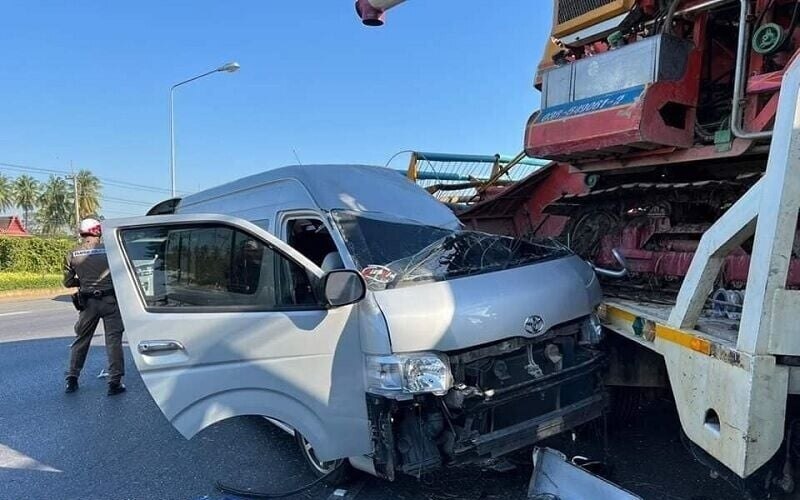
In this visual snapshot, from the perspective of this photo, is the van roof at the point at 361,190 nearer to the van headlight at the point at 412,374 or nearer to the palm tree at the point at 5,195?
the van headlight at the point at 412,374

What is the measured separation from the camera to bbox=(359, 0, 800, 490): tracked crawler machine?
185 cm

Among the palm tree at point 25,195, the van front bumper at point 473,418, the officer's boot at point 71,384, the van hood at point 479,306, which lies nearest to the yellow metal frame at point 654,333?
the van hood at point 479,306

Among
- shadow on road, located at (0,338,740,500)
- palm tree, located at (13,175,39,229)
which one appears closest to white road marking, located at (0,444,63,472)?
shadow on road, located at (0,338,740,500)

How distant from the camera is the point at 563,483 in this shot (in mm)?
2891

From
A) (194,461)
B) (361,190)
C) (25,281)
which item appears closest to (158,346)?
(194,461)

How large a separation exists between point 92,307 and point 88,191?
74.9 m

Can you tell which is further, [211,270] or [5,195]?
[5,195]

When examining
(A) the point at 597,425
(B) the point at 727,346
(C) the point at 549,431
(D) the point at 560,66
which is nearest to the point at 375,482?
(C) the point at 549,431

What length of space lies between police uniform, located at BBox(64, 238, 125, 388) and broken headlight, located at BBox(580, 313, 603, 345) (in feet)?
16.1

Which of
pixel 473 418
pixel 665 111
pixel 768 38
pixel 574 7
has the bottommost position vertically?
pixel 473 418

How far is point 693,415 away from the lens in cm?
216

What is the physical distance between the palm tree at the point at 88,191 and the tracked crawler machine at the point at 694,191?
70.4m

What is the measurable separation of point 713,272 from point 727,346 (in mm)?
420

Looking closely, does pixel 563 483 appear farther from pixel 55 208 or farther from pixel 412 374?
pixel 55 208
